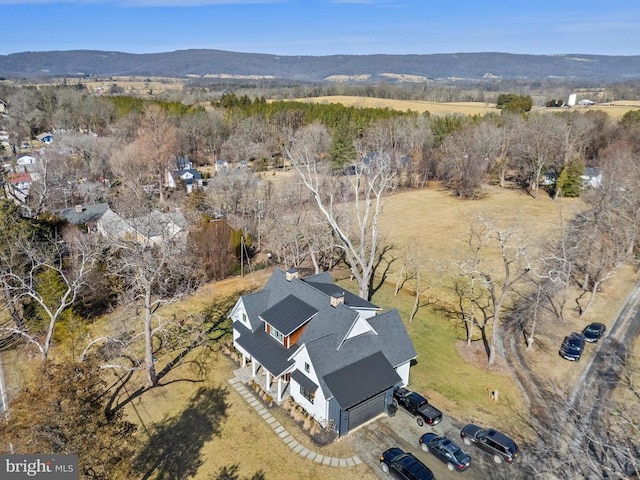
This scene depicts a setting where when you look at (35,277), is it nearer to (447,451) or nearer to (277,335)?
(277,335)

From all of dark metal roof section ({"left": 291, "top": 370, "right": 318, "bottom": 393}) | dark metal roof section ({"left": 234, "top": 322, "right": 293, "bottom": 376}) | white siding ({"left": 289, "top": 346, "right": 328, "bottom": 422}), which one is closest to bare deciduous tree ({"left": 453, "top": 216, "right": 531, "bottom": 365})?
white siding ({"left": 289, "top": 346, "right": 328, "bottom": 422})

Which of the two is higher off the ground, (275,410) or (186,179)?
(186,179)

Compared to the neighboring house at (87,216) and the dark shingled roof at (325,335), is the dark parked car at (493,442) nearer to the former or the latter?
the dark shingled roof at (325,335)

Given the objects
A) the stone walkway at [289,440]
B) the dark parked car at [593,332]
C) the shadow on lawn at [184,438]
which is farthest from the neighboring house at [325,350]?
the dark parked car at [593,332]

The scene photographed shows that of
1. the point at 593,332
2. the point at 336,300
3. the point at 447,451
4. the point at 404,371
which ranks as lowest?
the point at 593,332

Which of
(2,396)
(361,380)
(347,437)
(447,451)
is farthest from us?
(2,396)

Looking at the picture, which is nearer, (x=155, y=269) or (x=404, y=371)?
(x=404, y=371)

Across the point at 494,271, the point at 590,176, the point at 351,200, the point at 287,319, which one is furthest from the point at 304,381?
the point at 590,176

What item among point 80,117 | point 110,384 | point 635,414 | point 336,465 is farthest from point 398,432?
point 80,117
